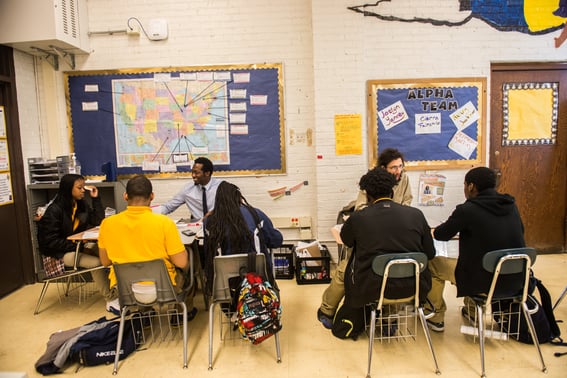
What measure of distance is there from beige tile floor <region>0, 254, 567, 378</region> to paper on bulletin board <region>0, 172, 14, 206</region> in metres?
1.23

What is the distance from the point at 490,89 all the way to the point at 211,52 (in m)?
3.14

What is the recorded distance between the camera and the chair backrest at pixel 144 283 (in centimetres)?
242

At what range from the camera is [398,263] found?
2244 millimetres

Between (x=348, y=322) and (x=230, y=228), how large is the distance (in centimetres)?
106

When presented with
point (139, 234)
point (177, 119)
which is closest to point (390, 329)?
point (139, 234)

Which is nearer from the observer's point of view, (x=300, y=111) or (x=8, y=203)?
(x=8, y=203)

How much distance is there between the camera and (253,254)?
2.46 metres

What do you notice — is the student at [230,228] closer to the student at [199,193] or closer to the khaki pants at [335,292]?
the khaki pants at [335,292]

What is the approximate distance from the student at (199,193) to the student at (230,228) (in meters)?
1.18

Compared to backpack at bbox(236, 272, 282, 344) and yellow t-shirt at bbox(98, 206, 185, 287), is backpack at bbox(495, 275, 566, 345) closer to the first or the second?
backpack at bbox(236, 272, 282, 344)

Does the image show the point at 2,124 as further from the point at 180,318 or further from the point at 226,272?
the point at 226,272

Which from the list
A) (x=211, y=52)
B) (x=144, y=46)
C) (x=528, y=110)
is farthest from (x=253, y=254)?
(x=528, y=110)

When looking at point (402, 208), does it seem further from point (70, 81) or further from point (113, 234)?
point (70, 81)

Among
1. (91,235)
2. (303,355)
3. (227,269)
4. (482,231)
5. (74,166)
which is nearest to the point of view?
(482,231)
